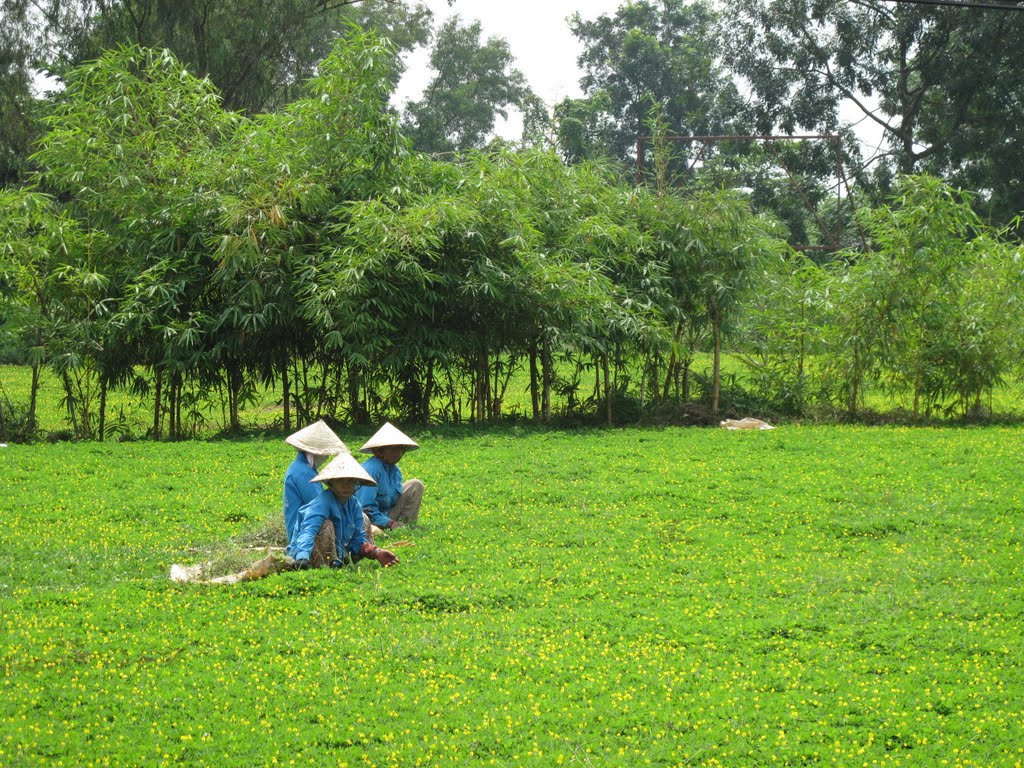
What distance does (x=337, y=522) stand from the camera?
712 centimetres

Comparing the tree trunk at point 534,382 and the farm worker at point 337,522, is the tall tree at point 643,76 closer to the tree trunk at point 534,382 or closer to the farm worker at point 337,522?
the tree trunk at point 534,382

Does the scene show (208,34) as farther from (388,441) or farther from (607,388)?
(388,441)

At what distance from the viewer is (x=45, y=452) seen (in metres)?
11.7

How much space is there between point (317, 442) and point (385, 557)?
0.87 metres

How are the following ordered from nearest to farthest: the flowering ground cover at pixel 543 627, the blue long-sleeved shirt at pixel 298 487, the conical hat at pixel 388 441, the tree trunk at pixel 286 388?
the flowering ground cover at pixel 543 627
the blue long-sleeved shirt at pixel 298 487
the conical hat at pixel 388 441
the tree trunk at pixel 286 388

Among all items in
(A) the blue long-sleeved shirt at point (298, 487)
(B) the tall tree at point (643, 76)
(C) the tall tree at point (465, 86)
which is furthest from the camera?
(C) the tall tree at point (465, 86)

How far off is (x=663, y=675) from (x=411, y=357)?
797 cm

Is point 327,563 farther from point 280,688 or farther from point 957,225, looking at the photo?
point 957,225

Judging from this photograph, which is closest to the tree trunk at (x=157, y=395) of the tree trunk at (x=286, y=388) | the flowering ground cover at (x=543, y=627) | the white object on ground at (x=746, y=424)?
the tree trunk at (x=286, y=388)

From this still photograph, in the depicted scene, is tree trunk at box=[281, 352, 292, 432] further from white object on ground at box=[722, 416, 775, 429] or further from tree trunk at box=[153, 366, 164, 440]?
white object on ground at box=[722, 416, 775, 429]

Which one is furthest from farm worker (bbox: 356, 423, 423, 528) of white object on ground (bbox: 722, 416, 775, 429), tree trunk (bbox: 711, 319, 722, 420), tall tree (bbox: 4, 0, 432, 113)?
tall tree (bbox: 4, 0, 432, 113)

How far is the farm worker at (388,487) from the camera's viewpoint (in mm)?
7820

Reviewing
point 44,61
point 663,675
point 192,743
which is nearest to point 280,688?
point 192,743

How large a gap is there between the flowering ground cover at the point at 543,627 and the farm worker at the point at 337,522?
22 centimetres
